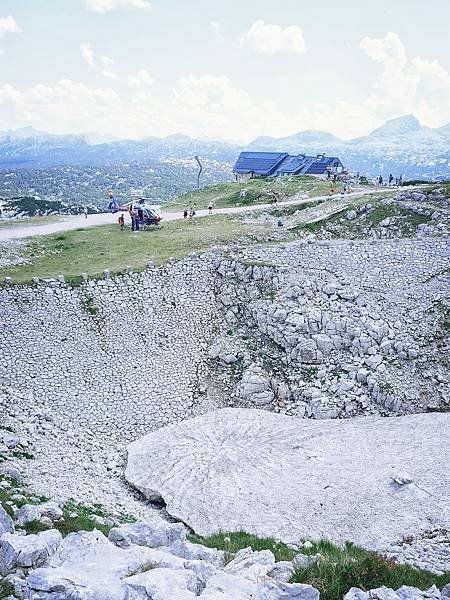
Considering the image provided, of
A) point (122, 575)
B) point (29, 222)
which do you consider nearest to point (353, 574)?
point (122, 575)

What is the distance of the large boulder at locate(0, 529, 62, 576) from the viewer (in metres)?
13.4

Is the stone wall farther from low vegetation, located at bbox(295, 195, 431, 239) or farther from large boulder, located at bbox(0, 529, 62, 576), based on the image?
low vegetation, located at bbox(295, 195, 431, 239)

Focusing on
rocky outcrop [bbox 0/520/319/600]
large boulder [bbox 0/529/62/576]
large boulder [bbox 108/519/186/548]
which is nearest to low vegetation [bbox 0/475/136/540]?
large boulder [bbox 108/519/186/548]

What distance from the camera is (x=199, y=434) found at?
99.8 feet

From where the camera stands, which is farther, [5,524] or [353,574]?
[5,524]

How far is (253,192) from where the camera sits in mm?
69250

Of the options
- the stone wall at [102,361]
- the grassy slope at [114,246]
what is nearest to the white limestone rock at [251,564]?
the stone wall at [102,361]

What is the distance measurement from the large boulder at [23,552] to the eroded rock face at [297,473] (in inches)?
382

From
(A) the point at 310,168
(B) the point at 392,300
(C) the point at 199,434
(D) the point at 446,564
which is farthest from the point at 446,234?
(A) the point at 310,168

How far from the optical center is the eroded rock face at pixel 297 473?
22469 mm

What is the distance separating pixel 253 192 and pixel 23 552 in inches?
2372

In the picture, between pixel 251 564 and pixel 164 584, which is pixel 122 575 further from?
pixel 251 564

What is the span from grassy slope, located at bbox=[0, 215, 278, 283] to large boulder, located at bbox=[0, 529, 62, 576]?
27.1 metres

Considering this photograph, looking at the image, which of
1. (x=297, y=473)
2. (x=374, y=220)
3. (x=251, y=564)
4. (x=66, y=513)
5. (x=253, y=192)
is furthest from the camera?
(x=253, y=192)
